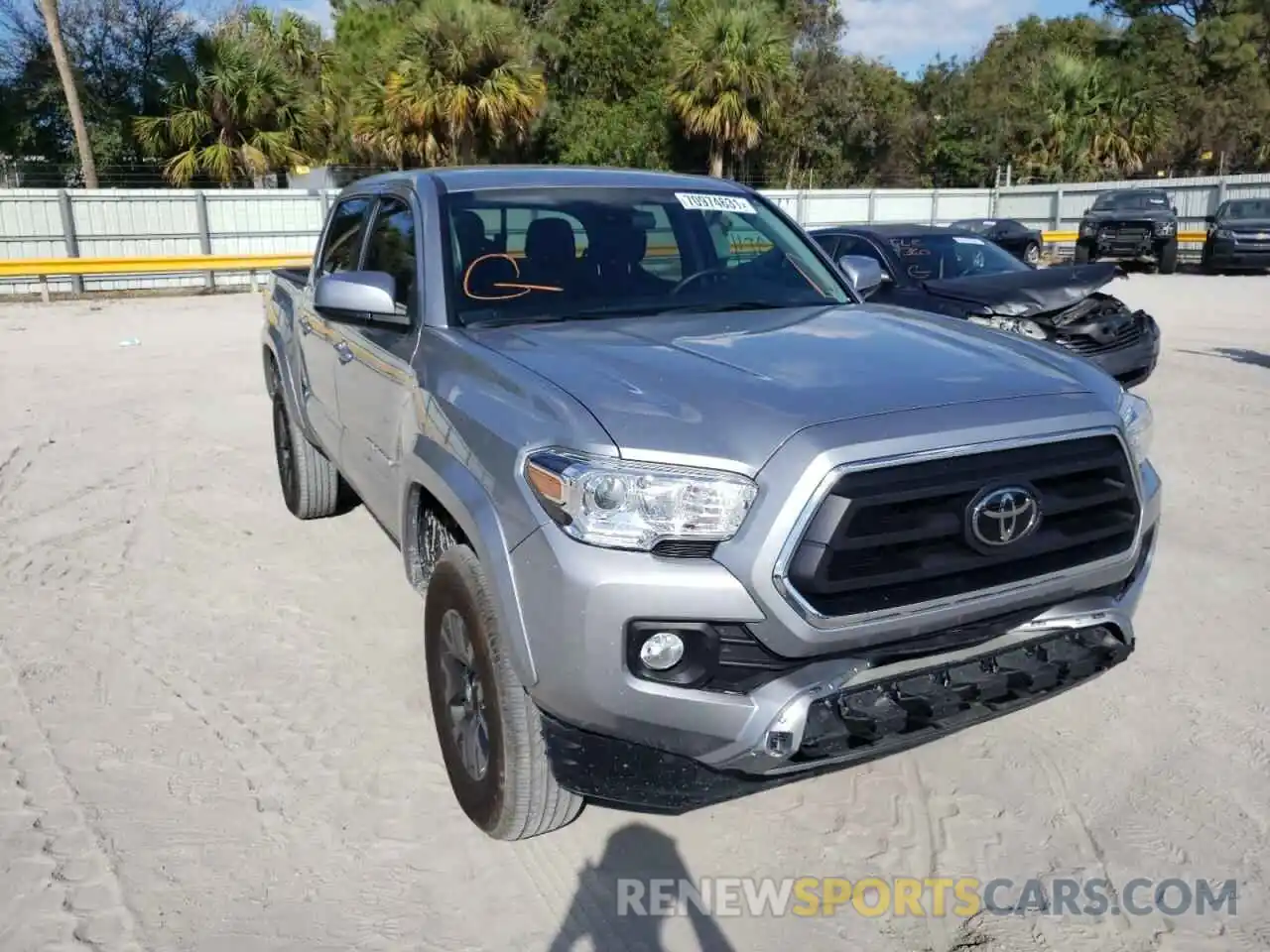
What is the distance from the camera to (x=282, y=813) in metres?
3.18

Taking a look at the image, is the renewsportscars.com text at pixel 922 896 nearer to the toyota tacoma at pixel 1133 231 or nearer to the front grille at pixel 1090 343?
the front grille at pixel 1090 343

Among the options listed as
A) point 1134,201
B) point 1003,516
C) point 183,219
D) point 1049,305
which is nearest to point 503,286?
point 1003,516

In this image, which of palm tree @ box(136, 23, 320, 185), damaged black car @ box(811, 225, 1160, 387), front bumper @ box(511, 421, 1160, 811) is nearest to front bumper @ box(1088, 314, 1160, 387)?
damaged black car @ box(811, 225, 1160, 387)

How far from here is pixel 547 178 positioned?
407cm

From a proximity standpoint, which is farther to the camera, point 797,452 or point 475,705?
point 475,705

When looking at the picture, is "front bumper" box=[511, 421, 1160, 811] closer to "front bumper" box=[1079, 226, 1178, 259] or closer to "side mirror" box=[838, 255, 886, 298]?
"side mirror" box=[838, 255, 886, 298]

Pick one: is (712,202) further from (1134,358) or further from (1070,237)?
(1070,237)

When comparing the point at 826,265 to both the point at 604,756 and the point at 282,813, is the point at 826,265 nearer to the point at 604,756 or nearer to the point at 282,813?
the point at 604,756

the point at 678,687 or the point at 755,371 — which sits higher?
the point at 755,371

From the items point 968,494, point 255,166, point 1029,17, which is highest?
point 1029,17

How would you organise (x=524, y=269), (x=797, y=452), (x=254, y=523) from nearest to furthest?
(x=797, y=452) < (x=524, y=269) < (x=254, y=523)

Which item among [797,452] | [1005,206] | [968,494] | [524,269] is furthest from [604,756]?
[1005,206]

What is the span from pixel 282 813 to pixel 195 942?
565 mm

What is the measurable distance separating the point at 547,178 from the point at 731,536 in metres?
2.17
